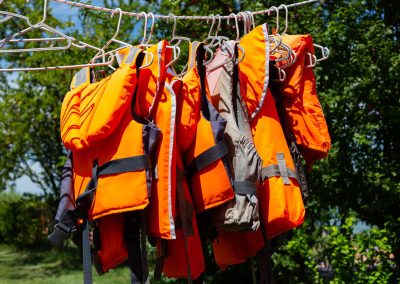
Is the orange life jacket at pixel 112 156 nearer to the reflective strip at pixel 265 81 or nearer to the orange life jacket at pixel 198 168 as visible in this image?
the orange life jacket at pixel 198 168

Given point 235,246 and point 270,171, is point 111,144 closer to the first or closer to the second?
point 270,171

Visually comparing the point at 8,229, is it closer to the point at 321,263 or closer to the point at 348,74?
the point at 321,263

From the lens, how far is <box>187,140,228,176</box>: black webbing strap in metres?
2.16

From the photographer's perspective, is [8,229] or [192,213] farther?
[8,229]

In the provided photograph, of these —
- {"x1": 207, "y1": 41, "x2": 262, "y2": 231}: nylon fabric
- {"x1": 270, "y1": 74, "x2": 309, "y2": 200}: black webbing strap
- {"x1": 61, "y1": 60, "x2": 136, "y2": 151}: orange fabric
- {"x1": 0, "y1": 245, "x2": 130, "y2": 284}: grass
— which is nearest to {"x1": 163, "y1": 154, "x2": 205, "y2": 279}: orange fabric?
{"x1": 207, "y1": 41, "x2": 262, "y2": 231}: nylon fabric

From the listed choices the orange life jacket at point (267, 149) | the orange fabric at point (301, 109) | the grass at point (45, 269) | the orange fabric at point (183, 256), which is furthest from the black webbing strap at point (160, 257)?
the grass at point (45, 269)

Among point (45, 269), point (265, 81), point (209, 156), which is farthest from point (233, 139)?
point (45, 269)

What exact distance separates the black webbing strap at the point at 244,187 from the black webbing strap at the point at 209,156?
0.45ft

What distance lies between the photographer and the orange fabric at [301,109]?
253cm

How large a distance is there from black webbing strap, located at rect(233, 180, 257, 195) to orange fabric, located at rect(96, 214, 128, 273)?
44 centimetres

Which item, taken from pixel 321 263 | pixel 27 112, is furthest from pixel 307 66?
pixel 27 112

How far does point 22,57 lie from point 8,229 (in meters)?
3.48

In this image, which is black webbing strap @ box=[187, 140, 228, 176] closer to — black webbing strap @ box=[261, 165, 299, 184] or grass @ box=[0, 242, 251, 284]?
black webbing strap @ box=[261, 165, 299, 184]

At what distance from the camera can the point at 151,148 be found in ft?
6.64
